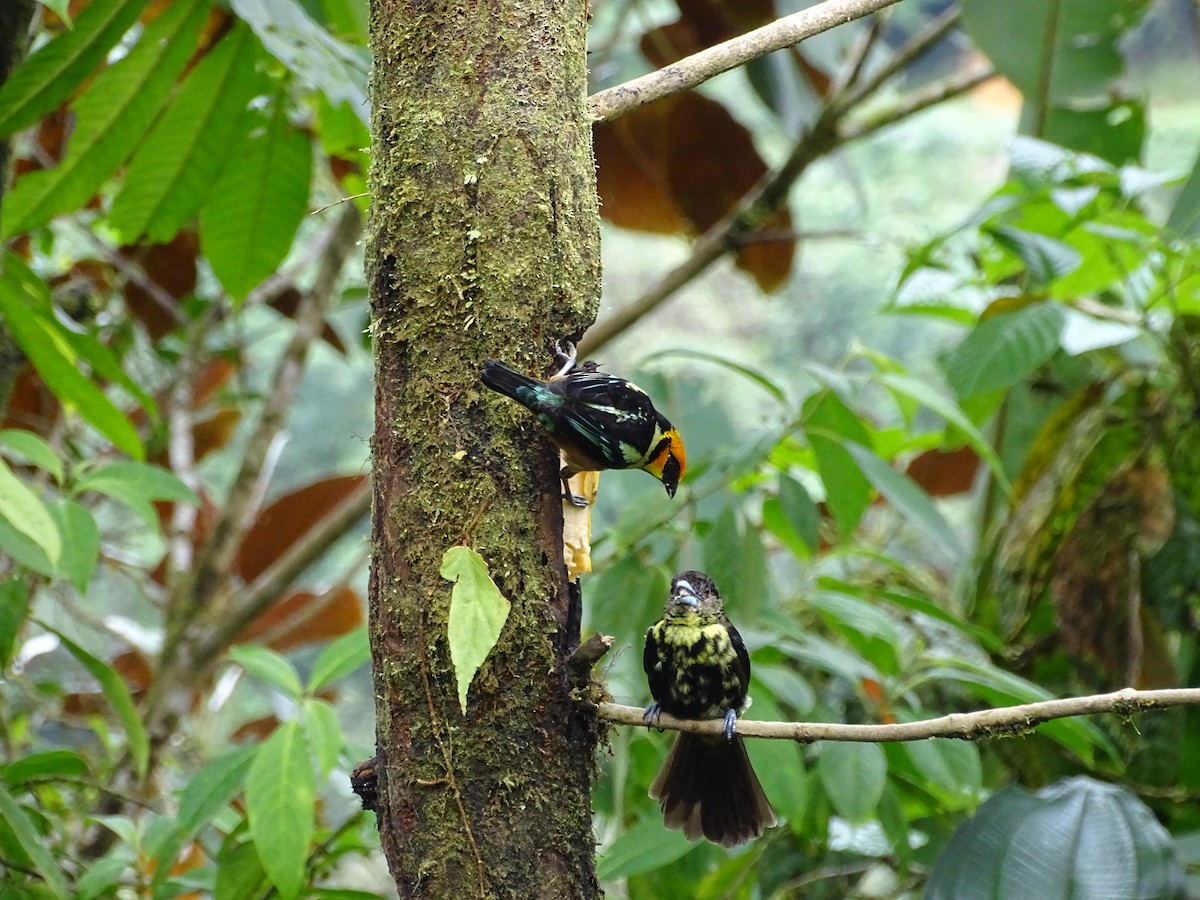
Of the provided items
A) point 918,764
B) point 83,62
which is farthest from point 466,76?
point 918,764

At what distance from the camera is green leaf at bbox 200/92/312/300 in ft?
6.82

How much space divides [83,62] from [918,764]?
1706 millimetres

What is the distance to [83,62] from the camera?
5.94 ft

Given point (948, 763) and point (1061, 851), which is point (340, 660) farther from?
point (1061, 851)

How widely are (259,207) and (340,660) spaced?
85cm

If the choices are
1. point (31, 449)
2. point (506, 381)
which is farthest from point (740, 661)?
point (31, 449)

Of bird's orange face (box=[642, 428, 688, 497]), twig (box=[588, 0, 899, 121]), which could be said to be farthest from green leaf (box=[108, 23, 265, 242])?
bird's orange face (box=[642, 428, 688, 497])

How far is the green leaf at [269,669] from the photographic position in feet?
5.56

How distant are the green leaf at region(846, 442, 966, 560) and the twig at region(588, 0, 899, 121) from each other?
84 centimetres

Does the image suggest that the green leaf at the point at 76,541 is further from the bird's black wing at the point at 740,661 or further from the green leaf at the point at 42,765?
the bird's black wing at the point at 740,661

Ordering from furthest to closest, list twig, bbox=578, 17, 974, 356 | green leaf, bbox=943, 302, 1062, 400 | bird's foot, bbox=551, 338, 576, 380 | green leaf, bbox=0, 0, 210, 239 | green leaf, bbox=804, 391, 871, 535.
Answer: twig, bbox=578, 17, 974, 356 < green leaf, bbox=943, 302, 1062, 400 < green leaf, bbox=804, 391, 871, 535 < green leaf, bbox=0, 0, 210, 239 < bird's foot, bbox=551, 338, 576, 380

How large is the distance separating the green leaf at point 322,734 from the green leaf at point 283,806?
0.06 ft

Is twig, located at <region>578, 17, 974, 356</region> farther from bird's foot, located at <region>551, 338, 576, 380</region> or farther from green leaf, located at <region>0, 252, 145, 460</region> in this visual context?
bird's foot, located at <region>551, 338, 576, 380</region>

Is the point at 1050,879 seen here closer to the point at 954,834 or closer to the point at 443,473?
the point at 954,834
